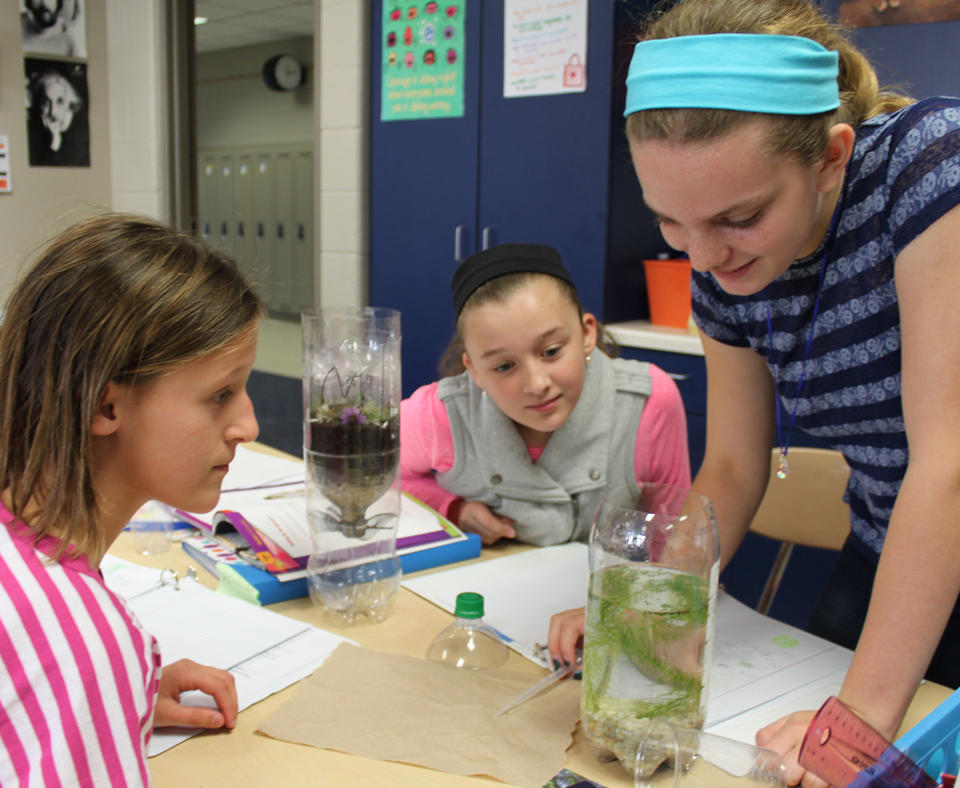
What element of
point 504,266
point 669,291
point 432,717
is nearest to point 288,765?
point 432,717

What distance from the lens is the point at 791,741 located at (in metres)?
0.79

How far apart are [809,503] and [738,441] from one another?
1.95ft

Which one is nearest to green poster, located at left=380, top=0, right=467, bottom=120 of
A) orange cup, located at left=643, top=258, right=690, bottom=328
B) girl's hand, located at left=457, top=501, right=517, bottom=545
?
orange cup, located at left=643, top=258, right=690, bottom=328

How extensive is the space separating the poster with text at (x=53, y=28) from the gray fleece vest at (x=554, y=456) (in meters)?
3.25

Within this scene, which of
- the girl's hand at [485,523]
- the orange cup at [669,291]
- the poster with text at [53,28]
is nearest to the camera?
the girl's hand at [485,523]

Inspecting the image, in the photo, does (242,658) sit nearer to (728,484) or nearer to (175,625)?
(175,625)

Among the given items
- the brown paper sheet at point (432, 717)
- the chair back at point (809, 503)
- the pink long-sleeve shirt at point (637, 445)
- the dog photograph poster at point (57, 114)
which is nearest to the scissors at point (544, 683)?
the brown paper sheet at point (432, 717)

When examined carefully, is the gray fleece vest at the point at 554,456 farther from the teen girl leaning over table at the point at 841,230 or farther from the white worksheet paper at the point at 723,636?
the teen girl leaning over table at the point at 841,230

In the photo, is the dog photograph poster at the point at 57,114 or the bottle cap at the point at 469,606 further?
the dog photograph poster at the point at 57,114

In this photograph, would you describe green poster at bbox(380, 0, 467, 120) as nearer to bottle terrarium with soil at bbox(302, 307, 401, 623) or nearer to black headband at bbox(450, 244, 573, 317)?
black headband at bbox(450, 244, 573, 317)

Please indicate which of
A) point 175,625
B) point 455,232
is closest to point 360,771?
point 175,625

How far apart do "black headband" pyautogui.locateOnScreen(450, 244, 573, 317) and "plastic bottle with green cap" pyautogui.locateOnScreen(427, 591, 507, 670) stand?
1.94ft

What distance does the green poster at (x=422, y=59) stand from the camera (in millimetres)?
2965

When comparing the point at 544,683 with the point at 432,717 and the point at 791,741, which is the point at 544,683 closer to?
the point at 432,717
